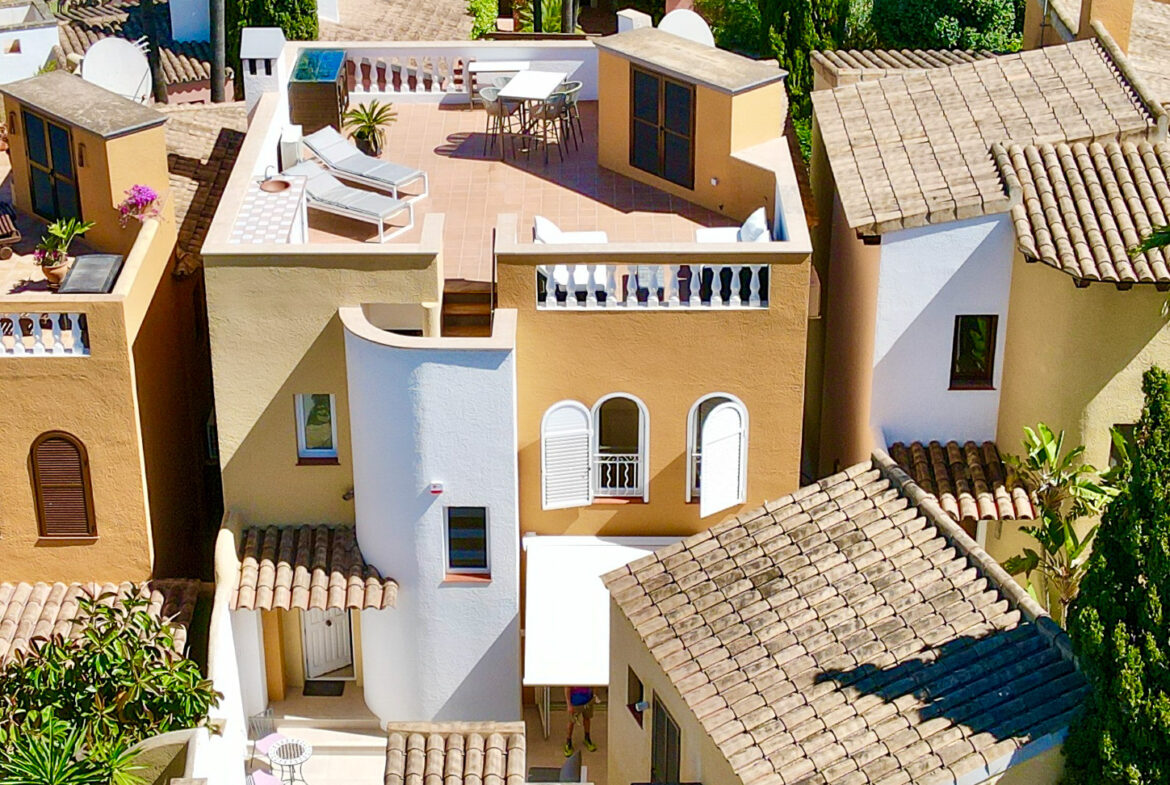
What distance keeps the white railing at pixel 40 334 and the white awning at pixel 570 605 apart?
8.78 meters

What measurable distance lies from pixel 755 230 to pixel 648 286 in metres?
2.28

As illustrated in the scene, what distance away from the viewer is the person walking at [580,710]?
113 ft

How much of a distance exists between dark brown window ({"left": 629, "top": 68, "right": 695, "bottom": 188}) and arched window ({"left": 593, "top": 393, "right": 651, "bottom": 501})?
517 centimetres

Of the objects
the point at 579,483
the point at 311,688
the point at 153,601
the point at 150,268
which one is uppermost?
the point at 150,268

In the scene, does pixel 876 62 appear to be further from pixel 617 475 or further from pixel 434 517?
pixel 434 517

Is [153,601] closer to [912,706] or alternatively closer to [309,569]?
[309,569]

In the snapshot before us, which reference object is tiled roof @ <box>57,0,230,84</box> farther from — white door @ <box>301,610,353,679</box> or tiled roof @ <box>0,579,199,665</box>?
tiled roof @ <box>0,579,199,665</box>

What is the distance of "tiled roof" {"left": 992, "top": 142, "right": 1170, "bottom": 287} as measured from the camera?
30281 mm

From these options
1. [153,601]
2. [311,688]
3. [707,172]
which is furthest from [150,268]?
[707,172]

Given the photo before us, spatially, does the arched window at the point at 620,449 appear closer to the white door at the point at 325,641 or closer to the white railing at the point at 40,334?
Result: the white door at the point at 325,641

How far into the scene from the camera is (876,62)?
42.9m

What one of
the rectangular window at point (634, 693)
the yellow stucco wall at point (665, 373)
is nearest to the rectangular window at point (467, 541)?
the yellow stucco wall at point (665, 373)

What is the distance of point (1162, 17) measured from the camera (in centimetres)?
4231

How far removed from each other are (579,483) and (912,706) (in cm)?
936
